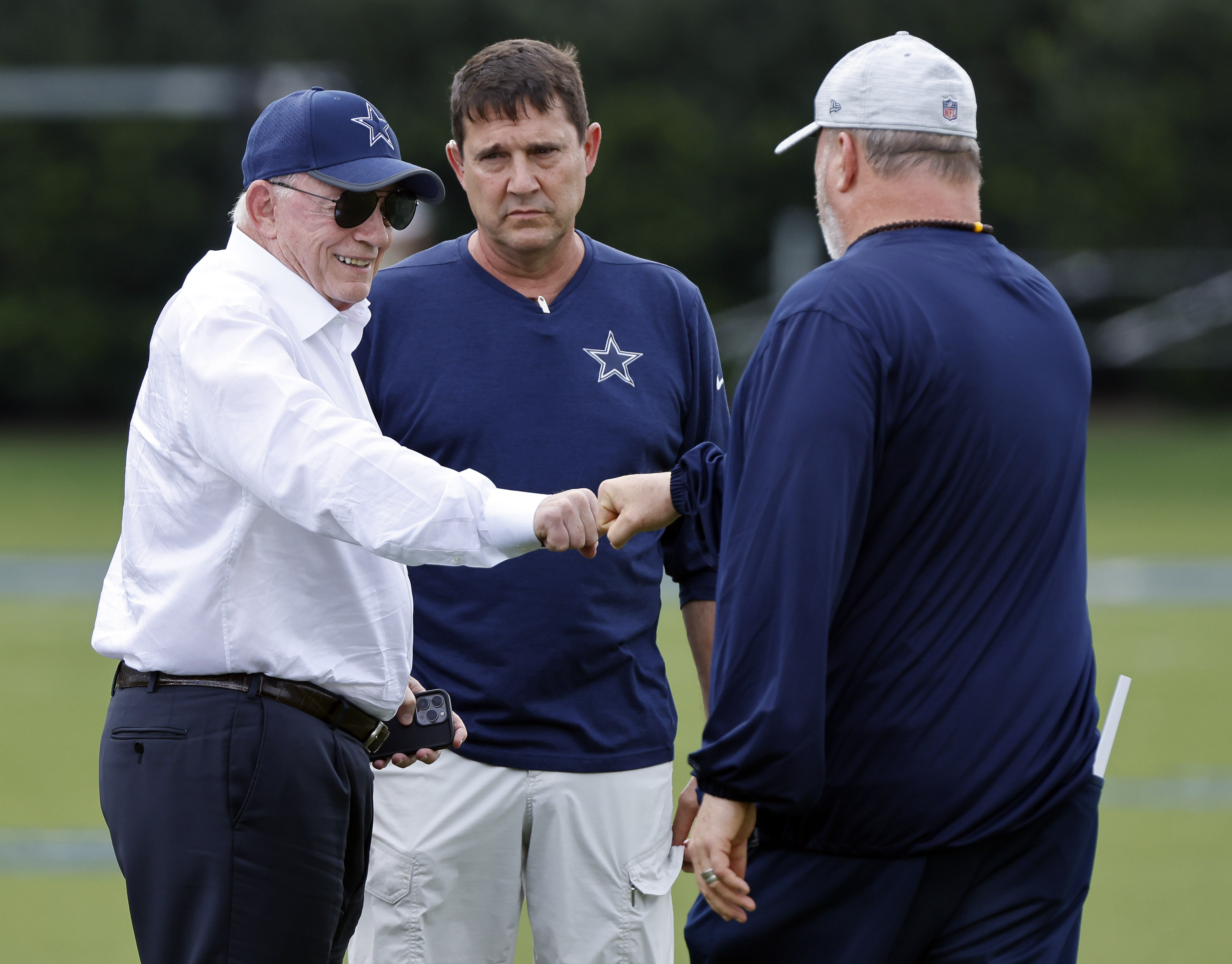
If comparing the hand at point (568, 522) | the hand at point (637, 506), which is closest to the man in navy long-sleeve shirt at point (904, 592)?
the hand at point (568, 522)

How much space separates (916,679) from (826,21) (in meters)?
28.6

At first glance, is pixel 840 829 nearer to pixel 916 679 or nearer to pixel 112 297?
pixel 916 679

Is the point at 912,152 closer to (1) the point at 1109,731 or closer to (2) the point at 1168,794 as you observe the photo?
(1) the point at 1109,731

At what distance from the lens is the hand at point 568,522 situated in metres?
2.47

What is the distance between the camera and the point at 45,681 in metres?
9.13

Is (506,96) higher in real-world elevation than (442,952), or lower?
higher

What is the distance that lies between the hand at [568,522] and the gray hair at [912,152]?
710mm

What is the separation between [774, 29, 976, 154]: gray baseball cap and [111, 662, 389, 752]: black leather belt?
1.24 metres

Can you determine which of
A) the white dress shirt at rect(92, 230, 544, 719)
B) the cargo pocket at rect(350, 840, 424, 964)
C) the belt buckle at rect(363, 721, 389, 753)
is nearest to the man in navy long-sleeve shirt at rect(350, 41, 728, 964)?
the cargo pocket at rect(350, 840, 424, 964)

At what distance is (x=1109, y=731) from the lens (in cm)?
254

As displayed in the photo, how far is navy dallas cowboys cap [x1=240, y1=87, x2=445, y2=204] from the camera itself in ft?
8.65

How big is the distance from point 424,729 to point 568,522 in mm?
615

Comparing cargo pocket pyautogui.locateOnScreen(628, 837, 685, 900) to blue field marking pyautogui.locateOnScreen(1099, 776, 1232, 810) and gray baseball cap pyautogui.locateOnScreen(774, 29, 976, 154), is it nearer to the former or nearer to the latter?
gray baseball cap pyautogui.locateOnScreen(774, 29, 976, 154)

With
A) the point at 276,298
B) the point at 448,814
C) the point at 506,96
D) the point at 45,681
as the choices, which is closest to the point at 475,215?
the point at 506,96
